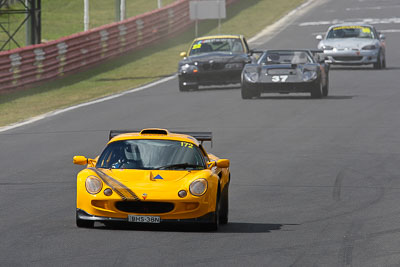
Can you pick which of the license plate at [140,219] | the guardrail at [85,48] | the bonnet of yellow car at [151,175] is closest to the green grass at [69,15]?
the guardrail at [85,48]

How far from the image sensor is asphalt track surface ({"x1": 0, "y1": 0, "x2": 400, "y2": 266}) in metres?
9.45

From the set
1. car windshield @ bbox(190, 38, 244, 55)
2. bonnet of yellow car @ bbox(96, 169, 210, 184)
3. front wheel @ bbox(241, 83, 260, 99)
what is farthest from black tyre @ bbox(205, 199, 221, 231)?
car windshield @ bbox(190, 38, 244, 55)

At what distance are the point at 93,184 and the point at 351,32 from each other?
25.2 metres

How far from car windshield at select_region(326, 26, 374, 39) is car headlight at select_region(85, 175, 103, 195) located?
24.7 metres

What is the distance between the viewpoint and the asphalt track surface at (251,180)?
9.45 metres

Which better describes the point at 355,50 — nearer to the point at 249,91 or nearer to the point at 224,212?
the point at 249,91

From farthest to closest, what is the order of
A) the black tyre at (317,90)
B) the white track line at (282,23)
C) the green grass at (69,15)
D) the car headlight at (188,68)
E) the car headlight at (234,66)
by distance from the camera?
the green grass at (69,15) < the white track line at (282,23) < the car headlight at (188,68) < the car headlight at (234,66) < the black tyre at (317,90)

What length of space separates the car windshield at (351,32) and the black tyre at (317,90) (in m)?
8.51

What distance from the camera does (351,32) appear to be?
3466 cm

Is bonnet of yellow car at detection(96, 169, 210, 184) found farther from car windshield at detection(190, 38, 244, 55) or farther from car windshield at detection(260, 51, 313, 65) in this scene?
car windshield at detection(190, 38, 244, 55)

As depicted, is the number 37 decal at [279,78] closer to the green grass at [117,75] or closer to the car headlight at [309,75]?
the car headlight at [309,75]

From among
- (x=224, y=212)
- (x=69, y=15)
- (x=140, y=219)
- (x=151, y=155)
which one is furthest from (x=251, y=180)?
(x=69, y=15)

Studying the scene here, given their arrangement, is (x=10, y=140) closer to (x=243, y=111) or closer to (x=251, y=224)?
(x=243, y=111)

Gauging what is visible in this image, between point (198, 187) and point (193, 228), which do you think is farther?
point (193, 228)
